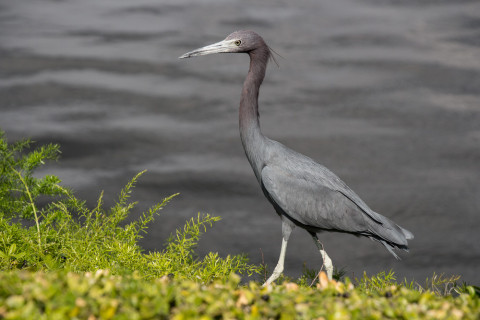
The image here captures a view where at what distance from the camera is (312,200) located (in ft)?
16.3

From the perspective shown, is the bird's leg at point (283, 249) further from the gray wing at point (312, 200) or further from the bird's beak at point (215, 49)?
the bird's beak at point (215, 49)

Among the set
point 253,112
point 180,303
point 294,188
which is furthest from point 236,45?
point 180,303

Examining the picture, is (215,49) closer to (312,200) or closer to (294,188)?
(294,188)

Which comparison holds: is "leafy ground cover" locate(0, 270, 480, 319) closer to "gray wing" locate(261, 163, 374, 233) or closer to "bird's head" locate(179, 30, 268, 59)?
"gray wing" locate(261, 163, 374, 233)

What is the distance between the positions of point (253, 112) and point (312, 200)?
Answer: 888mm

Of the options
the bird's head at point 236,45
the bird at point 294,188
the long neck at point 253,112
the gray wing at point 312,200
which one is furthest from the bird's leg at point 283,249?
the bird's head at point 236,45

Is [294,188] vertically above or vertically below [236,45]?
below

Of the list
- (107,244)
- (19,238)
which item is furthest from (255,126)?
(19,238)

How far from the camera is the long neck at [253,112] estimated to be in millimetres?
5160

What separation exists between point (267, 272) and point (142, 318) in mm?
2694

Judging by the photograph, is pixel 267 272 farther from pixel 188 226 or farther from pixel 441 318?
pixel 441 318

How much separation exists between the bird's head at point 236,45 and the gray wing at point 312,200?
1025 millimetres

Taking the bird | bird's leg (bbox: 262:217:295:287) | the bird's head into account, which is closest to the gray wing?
the bird

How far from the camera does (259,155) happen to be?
16.9 ft
